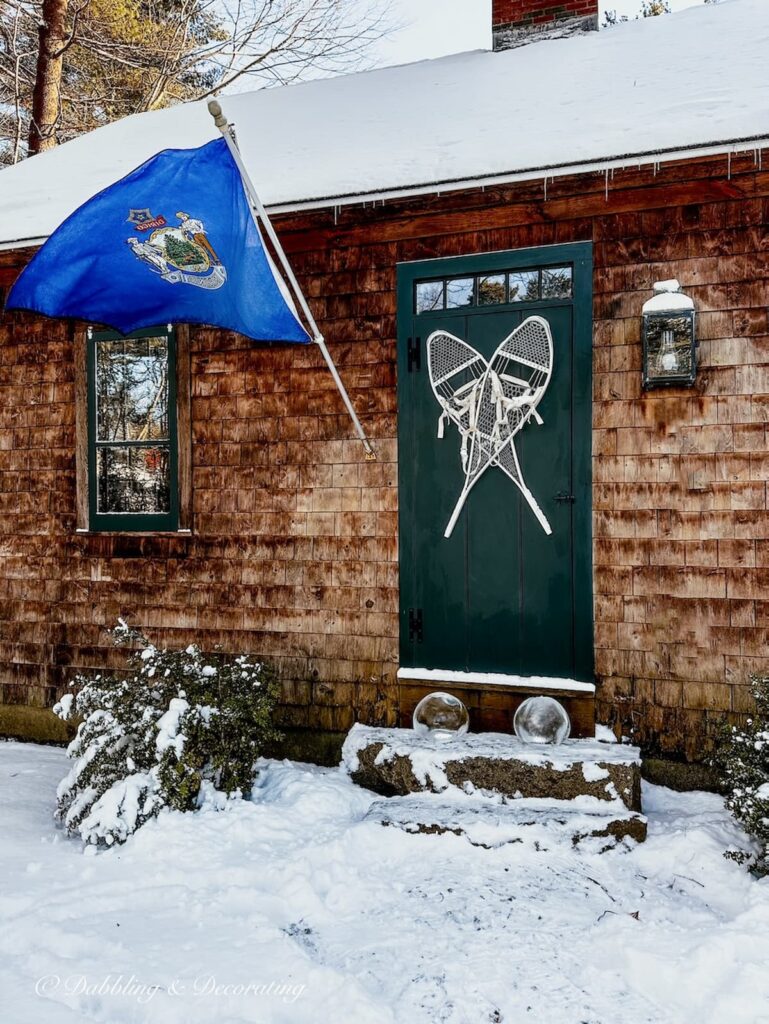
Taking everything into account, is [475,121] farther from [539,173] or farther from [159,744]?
[159,744]

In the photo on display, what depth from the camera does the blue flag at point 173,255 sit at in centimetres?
372

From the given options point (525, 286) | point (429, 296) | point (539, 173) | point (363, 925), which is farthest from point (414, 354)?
point (363, 925)

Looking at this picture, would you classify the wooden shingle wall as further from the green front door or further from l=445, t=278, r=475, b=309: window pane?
l=445, t=278, r=475, b=309: window pane

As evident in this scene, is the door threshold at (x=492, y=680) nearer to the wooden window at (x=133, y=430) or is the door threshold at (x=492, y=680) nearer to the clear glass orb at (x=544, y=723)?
the clear glass orb at (x=544, y=723)

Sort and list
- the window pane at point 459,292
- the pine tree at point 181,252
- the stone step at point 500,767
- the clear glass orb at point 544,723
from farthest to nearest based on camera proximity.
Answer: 1. the window pane at point 459,292
2. the clear glass orb at point 544,723
3. the pine tree at point 181,252
4. the stone step at point 500,767

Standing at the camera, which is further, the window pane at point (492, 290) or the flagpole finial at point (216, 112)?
the window pane at point (492, 290)

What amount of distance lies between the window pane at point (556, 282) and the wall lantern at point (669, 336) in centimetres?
48

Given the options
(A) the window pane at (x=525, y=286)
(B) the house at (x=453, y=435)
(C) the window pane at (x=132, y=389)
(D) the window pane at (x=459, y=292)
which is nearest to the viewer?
(B) the house at (x=453, y=435)

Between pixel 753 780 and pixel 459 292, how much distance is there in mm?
2872

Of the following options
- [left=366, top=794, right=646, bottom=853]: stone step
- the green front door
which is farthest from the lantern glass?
[left=366, top=794, right=646, bottom=853]: stone step

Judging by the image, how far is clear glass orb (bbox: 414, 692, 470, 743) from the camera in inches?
162

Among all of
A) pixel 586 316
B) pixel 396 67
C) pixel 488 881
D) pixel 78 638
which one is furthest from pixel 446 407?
pixel 396 67

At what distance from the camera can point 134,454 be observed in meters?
5.32

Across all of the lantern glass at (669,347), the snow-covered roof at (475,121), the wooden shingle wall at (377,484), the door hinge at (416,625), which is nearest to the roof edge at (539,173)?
the snow-covered roof at (475,121)
